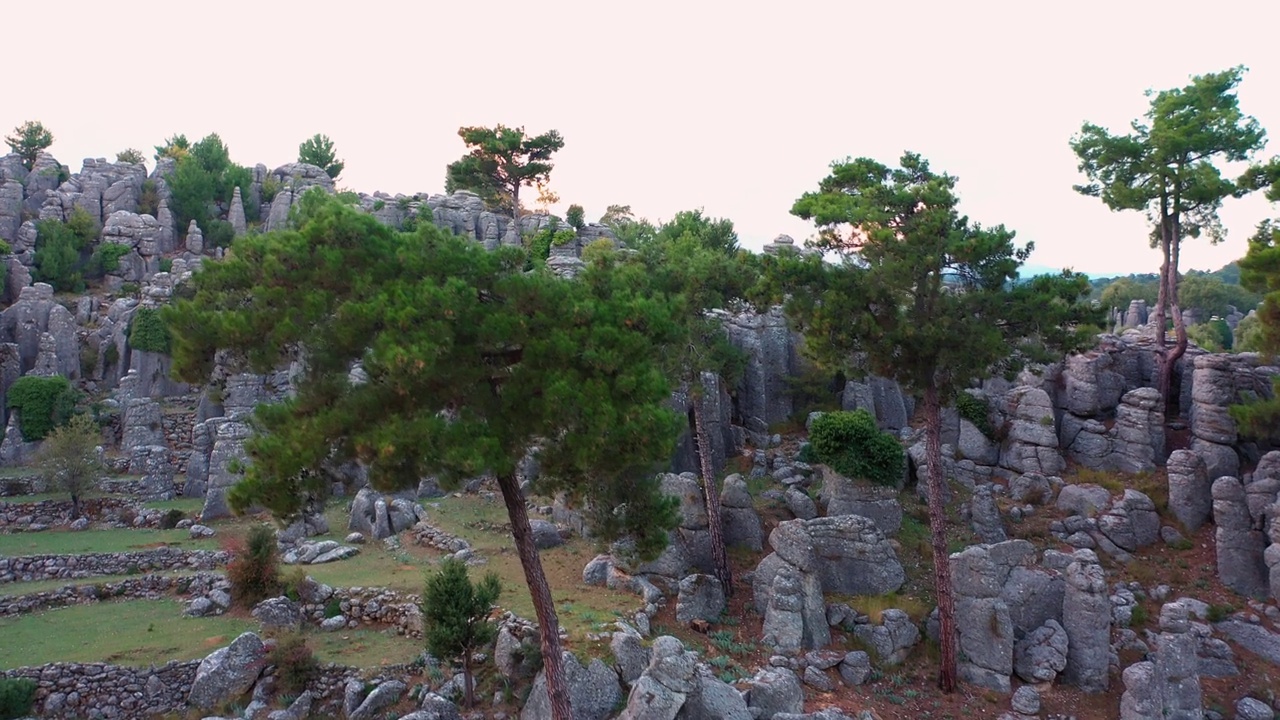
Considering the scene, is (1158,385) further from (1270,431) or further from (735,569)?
(735,569)

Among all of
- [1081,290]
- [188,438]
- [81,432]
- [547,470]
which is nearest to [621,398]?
[547,470]

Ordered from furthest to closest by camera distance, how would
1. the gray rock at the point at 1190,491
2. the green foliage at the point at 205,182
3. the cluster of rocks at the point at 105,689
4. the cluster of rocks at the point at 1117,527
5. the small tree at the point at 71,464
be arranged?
the green foliage at the point at 205,182
the small tree at the point at 71,464
the gray rock at the point at 1190,491
the cluster of rocks at the point at 1117,527
the cluster of rocks at the point at 105,689

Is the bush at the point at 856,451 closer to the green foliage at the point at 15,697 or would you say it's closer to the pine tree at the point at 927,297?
the pine tree at the point at 927,297

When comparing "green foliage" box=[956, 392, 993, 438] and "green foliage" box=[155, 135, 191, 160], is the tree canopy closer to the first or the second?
"green foliage" box=[956, 392, 993, 438]

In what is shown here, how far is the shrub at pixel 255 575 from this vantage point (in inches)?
755

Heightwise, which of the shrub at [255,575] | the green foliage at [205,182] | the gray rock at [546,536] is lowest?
the shrub at [255,575]

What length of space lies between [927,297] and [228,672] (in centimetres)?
1667

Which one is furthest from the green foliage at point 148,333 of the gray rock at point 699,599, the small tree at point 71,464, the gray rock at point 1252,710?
the gray rock at point 1252,710

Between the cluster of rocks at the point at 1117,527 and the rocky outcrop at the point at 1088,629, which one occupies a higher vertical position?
the cluster of rocks at the point at 1117,527

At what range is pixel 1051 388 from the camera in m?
28.7

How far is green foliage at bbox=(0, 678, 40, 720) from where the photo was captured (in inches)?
563

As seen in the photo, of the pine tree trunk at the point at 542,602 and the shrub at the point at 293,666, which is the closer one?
the pine tree trunk at the point at 542,602

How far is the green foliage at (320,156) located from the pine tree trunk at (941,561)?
64.9m

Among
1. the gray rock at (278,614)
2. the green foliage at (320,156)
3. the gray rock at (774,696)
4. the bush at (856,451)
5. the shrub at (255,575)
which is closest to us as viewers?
the gray rock at (774,696)
